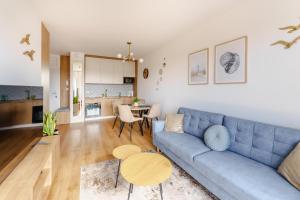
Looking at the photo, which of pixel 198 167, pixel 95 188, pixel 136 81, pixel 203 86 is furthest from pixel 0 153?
pixel 136 81

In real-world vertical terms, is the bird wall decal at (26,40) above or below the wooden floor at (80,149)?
above

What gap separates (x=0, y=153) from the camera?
3.78 ft

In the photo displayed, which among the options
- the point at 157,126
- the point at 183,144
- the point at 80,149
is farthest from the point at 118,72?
the point at 183,144

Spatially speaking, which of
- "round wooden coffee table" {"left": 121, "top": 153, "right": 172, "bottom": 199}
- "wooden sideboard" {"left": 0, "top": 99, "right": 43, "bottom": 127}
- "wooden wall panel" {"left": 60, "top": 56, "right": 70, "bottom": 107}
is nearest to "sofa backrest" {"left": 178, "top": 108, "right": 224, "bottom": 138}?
"round wooden coffee table" {"left": 121, "top": 153, "right": 172, "bottom": 199}

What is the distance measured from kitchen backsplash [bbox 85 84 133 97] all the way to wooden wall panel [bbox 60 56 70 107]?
71cm

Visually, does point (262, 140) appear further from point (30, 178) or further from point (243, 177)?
point (30, 178)

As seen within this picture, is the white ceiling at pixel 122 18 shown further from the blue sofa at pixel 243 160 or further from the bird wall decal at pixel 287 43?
the blue sofa at pixel 243 160

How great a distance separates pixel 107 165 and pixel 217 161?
158 cm

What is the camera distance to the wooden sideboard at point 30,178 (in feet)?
3.23

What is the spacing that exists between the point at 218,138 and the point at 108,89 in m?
4.98

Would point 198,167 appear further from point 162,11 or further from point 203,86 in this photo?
point 162,11

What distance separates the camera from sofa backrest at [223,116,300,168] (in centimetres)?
147

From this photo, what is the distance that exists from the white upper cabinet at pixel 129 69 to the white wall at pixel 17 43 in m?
3.64

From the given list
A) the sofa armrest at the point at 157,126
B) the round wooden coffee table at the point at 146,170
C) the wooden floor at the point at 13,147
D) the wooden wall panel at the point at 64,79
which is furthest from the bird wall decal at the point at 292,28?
the wooden wall panel at the point at 64,79
